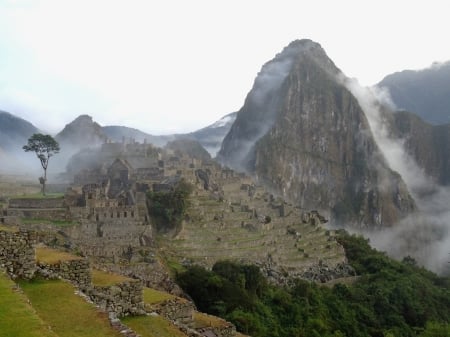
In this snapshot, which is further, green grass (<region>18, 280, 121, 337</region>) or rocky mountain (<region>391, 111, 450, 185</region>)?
rocky mountain (<region>391, 111, 450, 185</region>)

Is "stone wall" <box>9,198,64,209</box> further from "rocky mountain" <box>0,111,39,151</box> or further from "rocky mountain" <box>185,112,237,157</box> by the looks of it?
"rocky mountain" <box>185,112,237,157</box>

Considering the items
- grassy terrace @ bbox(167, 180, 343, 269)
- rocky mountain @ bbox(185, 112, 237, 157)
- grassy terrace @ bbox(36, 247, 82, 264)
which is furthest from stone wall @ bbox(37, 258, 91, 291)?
rocky mountain @ bbox(185, 112, 237, 157)

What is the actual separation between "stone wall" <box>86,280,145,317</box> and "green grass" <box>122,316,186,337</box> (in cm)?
17

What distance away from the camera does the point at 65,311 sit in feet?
22.7

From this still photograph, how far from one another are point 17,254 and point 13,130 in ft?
225

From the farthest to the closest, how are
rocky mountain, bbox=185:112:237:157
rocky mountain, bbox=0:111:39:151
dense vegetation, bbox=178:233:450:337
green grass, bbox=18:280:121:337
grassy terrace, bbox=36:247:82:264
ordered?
rocky mountain, bbox=185:112:237:157 < rocky mountain, bbox=0:111:39:151 < dense vegetation, bbox=178:233:450:337 < grassy terrace, bbox=36:247:82:264 < green grass, bbox=18:280:121:337

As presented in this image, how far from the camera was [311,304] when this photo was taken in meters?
30.9

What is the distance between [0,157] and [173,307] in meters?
58.6

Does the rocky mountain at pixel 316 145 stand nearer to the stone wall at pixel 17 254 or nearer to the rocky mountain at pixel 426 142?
the rocky mountain at pixel 426 142

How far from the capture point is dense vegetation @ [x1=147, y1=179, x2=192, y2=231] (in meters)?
30.9

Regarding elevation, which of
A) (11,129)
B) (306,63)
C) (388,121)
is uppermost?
(306,63)

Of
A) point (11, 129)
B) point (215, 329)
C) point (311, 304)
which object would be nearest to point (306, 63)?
point (11, 129)

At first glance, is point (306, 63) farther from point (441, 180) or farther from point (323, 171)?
point (441, 180)

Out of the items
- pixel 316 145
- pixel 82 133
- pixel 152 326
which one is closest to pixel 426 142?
pixel 316 145
